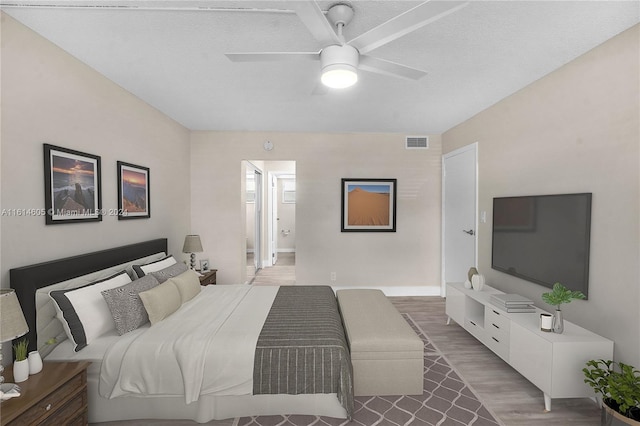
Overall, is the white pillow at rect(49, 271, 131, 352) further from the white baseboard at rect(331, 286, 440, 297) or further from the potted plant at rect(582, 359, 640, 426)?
the white baseboard at rect(331, 286, 440, 297)

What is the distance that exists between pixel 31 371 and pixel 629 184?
12.8 ft

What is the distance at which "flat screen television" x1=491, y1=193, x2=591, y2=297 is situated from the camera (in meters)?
2.33

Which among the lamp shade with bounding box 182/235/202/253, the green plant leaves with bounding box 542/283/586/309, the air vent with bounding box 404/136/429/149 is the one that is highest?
the air vent with bounding box 404/136/429/149

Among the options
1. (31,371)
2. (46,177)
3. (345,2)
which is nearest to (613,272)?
(345,2)

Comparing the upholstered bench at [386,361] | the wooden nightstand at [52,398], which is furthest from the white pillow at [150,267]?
the upholstered bench at [386,361]

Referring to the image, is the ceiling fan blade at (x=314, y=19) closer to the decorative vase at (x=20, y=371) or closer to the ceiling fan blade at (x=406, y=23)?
the ceiling fan blade at (x=406, y=23)

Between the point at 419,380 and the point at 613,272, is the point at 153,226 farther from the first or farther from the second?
the point at 613,272


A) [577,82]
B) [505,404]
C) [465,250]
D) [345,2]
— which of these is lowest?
[505,404]

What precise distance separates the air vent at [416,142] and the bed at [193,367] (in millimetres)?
3546

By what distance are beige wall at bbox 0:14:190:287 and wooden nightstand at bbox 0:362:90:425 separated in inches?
24.8

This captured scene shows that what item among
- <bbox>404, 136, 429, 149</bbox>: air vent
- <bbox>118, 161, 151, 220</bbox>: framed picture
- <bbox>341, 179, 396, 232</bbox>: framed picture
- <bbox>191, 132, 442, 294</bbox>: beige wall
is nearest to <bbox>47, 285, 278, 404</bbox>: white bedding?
<bbox>118, 161, 151, 220</bbox>: framed picture

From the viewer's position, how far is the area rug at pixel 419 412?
2037 mm

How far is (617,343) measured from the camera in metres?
2.11

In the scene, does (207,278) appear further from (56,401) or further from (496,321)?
(496,321)
